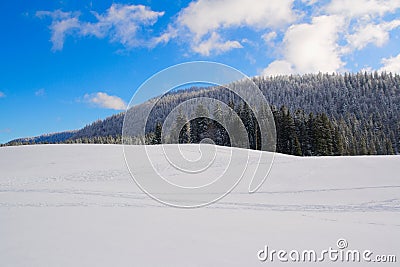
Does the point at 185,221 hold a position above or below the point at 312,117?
below

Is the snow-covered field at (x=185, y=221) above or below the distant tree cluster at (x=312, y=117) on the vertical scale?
below

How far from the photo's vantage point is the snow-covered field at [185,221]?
16.0 ft

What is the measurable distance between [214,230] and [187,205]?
3394 millimetres

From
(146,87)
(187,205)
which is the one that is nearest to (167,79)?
(146,87)

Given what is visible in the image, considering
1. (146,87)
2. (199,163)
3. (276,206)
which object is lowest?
(276,206)

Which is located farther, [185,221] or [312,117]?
[312,117]

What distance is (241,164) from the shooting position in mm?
17984

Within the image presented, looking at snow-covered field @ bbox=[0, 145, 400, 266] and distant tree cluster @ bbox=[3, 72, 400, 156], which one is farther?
distant tree cluster @ bbox=[3, 72, 400, 156]

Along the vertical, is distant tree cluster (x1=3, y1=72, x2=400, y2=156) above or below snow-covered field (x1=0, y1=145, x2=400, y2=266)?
above

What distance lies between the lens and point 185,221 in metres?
7.22

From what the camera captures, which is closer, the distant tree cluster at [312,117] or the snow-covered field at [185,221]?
the snow-covered field at [185,221]

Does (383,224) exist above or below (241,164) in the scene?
below

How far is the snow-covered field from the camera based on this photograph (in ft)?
16.0

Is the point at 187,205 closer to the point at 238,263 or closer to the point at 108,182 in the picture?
the point at 238,263
